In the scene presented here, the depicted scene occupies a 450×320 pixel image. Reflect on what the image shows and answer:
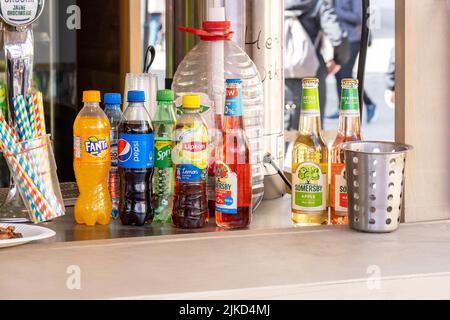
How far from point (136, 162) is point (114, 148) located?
0.42ft

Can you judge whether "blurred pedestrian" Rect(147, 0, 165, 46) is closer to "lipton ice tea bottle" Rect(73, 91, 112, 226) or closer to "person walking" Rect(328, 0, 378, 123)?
"person walking" Rect(328, 0, 378, 123)

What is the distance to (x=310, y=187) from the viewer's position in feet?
5.18

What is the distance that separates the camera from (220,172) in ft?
5.09

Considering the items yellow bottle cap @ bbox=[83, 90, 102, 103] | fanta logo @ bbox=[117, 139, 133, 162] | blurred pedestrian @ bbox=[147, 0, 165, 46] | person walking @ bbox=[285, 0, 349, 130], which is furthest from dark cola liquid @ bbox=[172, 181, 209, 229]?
blurred pedestrian @ bbox=[147, 0, 165, 46]

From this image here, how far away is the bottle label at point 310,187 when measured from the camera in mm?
1573

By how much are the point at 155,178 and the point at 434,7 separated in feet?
2.04

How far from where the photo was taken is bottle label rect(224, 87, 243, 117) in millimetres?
1550

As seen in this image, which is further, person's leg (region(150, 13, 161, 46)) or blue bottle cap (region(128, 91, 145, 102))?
person's leg (region(150, 13, 161, 46))

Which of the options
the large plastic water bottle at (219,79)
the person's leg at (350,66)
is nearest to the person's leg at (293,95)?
the person's leg at (350,66)

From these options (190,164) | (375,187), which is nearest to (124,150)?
(190,164)

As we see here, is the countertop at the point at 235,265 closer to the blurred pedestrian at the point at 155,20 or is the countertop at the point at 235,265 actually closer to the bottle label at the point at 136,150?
the bottle label at the point at 136,150

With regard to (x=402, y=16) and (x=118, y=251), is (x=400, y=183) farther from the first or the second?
(x=118, y=251)

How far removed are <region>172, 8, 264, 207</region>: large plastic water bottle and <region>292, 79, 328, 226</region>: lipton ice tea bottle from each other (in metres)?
0.11

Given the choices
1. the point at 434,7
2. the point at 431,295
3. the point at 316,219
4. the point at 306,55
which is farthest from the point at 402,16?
the point at 306,55
